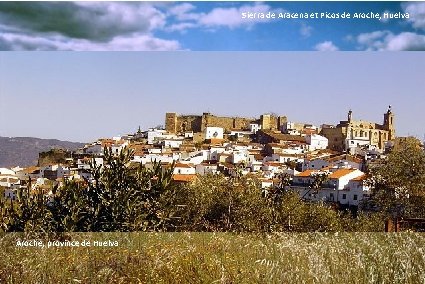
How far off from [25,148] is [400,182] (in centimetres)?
258

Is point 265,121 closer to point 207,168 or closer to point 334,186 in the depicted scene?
point 207,168

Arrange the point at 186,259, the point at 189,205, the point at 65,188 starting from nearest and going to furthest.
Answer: the point at 186,259 < the point at 65,188 < the point at 189,205

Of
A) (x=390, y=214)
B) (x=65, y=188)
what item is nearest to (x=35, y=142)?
(x=65, y=188)

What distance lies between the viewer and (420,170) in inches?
165

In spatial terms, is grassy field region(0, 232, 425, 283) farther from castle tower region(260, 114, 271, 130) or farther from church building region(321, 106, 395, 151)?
castle tower region(260, 114, 271, 130)

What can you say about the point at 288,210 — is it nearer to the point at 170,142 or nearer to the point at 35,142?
the point at 170,142

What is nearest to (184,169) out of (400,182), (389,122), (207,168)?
(207,168)

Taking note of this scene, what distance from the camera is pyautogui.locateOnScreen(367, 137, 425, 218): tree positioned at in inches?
164

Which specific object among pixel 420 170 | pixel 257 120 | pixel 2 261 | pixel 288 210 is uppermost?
pixel 257 120

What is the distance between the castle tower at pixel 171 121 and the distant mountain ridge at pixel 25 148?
1.86 feet

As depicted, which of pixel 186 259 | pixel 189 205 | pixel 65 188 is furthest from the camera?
pixel 189 205

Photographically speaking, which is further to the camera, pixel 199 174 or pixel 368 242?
pixel 199 174

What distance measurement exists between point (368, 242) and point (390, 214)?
0.72 m

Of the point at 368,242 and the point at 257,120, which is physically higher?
the point at 257,120
